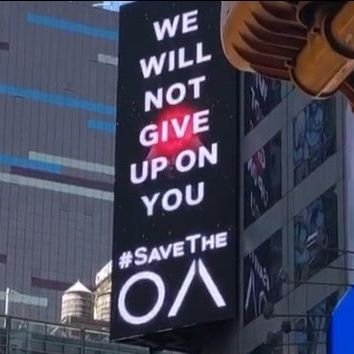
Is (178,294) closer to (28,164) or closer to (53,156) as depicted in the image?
(28,164)

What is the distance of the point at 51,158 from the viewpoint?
143m

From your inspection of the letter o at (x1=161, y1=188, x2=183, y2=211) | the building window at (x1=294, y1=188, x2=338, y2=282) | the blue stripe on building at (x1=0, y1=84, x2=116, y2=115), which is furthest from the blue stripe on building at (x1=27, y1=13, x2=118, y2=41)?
the building window at (x1=294, y1=188, x2=338, y2=282)

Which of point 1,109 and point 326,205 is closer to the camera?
point 326,205

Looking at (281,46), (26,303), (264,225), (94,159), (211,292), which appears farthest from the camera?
(94,159)

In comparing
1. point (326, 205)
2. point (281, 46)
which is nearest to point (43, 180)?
point (326, 205)

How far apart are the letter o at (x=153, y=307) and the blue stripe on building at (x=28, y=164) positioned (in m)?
88.3

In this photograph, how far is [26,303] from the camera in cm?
13575

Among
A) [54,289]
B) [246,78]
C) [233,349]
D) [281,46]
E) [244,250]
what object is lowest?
[281,46]

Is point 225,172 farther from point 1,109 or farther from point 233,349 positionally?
point 1,109

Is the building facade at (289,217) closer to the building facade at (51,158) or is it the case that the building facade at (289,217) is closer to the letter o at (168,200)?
the letter o at (168,200)

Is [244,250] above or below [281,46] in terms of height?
above

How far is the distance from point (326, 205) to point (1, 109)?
4143 inches

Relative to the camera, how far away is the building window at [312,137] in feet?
137

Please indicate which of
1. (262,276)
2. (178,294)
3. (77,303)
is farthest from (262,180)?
(77,303)
